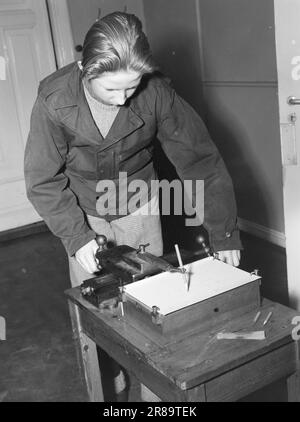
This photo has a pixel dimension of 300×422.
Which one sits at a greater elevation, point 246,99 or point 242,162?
point 246,99

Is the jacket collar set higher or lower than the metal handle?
higher

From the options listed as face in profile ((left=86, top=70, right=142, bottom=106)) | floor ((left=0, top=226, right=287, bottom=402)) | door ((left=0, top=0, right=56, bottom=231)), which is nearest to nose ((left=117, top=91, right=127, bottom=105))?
face in profile ((left=86, top=70, right=142, bottom=106))

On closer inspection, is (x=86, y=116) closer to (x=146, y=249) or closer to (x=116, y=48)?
(x=116, y=48)

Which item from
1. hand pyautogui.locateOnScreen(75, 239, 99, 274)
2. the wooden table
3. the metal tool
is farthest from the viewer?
hand pyautogui.locateOnScreen(75, 239, 99, 274)

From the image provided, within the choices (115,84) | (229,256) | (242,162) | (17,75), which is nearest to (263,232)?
(242,162)

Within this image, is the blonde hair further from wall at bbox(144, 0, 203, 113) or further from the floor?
wall at bbox(144, 0, 203, 113)

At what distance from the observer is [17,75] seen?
491cm

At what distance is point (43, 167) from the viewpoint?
1931 millimetres

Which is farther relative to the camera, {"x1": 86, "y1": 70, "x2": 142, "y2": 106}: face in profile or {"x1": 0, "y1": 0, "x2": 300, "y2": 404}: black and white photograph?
{"x1": 86, "y1": 70, "x2": 142, "y2": 106}: face in profile

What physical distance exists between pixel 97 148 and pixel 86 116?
125 millimetres

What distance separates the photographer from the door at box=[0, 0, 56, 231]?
4.82 m

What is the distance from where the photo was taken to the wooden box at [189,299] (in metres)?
1.50

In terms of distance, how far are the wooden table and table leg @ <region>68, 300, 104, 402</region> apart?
0.25 meters

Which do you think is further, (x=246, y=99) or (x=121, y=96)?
(x=246, y=99)
